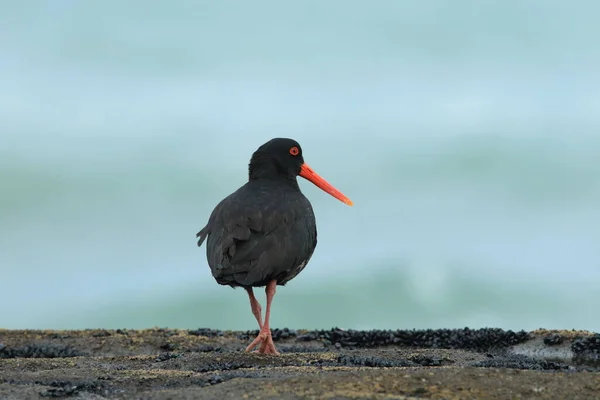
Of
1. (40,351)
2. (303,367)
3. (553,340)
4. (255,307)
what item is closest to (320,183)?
(255,307)

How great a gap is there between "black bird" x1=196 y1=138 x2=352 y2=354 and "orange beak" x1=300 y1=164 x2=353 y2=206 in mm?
1173

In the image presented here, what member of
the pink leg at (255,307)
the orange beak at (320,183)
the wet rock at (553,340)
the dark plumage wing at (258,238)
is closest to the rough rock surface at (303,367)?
the wet rock at (553,340)

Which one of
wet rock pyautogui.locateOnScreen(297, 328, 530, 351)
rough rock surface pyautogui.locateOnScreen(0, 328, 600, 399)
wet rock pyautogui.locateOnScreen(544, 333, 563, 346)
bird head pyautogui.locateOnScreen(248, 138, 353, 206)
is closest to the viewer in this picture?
rough rock surface pyautogui.locateOnScreen(0, 328, 600, 399)

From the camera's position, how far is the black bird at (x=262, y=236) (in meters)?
12.6

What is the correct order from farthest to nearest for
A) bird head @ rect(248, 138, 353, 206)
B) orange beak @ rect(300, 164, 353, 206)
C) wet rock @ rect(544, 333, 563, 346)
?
wet rock @ rect(544, 333, 563, 346) < orange beak @ rect(300, 164, 353, 206) < bird head @ rect(248, 138, 353, 206)

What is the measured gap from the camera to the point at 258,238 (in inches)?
504

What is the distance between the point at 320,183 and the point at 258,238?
399cm

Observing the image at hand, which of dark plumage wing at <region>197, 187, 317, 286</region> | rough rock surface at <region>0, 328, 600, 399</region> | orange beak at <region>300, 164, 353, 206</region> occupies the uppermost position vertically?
orange beak at <region>300, 164, 353, 206</region>

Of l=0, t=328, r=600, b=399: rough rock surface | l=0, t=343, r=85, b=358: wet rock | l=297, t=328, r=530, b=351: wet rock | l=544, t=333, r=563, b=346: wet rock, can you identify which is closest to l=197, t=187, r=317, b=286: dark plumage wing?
l=0, t=328, r=600, b=399: rough rock surface

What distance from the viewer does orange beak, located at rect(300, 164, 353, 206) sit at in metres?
16.0

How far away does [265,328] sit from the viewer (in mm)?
13234

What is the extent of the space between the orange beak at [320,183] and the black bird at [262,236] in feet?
3.85

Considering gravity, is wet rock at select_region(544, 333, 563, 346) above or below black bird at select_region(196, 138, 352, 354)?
below

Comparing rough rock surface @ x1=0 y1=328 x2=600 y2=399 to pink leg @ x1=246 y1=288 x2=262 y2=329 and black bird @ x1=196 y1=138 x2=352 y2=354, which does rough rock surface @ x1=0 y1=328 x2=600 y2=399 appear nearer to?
pink leg @ x1=246 y1=288 x2=262 y2=329
